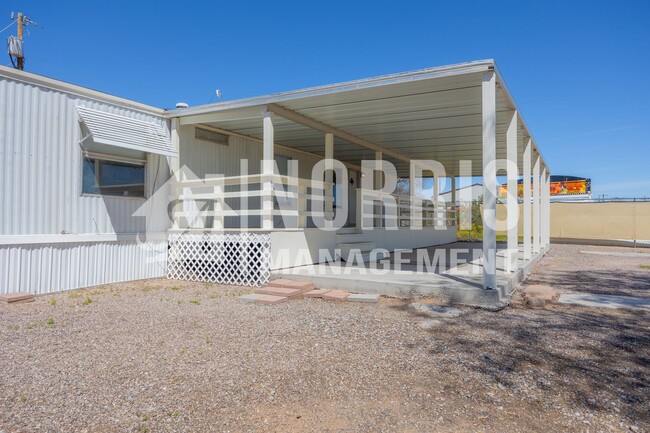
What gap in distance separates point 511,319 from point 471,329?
0.84 metres

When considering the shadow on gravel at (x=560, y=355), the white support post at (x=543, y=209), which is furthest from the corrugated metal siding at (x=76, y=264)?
the white support post at (x=543, y=209)

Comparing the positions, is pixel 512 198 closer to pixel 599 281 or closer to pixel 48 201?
pixel 599 281

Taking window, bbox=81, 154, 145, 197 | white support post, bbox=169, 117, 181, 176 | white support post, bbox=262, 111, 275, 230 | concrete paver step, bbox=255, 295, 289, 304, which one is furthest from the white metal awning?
concrete paver step, bbox=255, 295, 289, 304

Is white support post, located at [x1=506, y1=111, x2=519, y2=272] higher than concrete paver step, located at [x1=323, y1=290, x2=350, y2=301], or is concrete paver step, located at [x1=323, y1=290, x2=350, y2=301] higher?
white support post, located at [x1=506, y1=111, x2=519, y2=272]

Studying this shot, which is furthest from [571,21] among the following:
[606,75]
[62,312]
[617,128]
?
[617,128]

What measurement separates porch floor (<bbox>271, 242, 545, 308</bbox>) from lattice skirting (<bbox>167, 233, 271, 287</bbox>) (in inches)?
17.4

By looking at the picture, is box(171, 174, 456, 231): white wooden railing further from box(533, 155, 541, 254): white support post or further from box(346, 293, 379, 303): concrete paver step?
box(533, 155, 541, 254): white support post

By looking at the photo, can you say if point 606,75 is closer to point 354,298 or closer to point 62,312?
point 354,298

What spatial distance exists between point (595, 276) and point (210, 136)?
370 inches

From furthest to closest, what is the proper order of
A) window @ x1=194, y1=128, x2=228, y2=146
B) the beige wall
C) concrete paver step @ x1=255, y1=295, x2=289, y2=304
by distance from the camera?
1. the beige wall
2. window @ x1=194, y1=128, x2=228, y2=146
3. concrete paver step @ x1=255, y1=295, x2=289, y2=304

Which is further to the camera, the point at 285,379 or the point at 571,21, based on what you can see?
the point at 571,21

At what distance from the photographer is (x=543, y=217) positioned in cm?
1528

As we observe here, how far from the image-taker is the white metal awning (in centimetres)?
675

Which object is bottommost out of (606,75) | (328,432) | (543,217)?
(328,432)
